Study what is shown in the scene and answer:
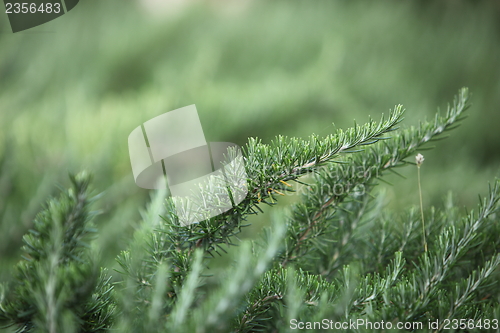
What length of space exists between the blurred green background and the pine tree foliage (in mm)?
99

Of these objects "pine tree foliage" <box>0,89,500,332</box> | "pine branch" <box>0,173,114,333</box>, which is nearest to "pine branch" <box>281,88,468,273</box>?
"pine tree foliage" <box>0,89,500,332</box>

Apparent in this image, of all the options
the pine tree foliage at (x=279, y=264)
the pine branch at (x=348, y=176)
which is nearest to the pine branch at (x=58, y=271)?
the pine tree foliage at (x=279, y=264)

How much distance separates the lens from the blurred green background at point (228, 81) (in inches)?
15.2

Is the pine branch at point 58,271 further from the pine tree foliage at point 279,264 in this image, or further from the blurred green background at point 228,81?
the blurred green background at point 228,81

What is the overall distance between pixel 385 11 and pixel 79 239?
2.54 ft

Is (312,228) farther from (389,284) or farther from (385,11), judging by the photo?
(385,11)

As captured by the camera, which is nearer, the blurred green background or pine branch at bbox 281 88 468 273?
pine branch at bbox 281 88 468 273

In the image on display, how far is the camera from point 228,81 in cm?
56

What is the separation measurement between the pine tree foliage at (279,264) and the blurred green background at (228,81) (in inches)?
3.9

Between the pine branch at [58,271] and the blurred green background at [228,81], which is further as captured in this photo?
the blurred green background at [228,81]

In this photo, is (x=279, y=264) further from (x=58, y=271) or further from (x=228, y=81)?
(x=228, y=81)

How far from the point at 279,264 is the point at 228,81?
0.41 meters

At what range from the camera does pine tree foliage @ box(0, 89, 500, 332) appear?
0.14 m

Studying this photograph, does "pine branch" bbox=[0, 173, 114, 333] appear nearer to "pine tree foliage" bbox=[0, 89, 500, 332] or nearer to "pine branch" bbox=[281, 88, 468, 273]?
"pine tree foliage" bbox=[0, 89, 500, 332]
